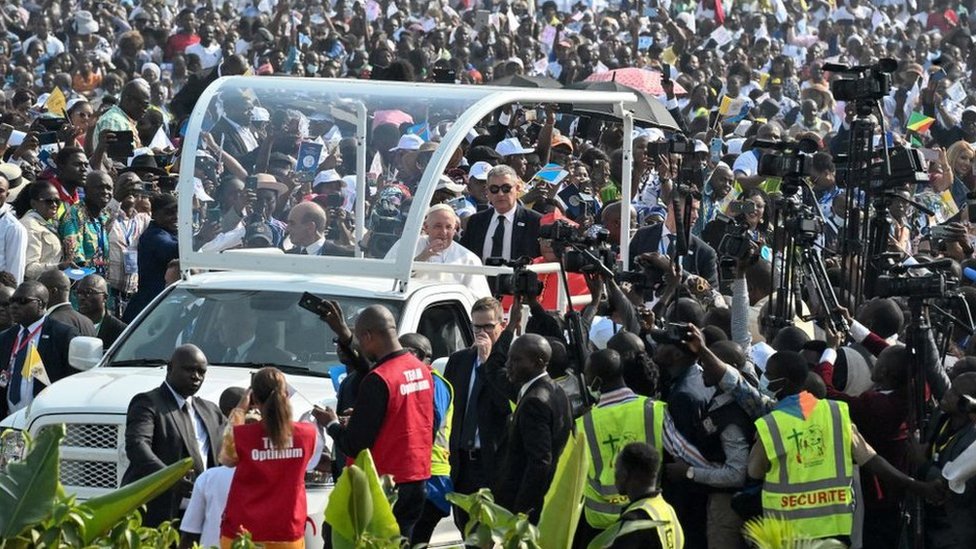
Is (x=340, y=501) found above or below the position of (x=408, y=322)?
above

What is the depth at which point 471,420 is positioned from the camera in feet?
32.0

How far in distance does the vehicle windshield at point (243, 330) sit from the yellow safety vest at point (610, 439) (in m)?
2.15

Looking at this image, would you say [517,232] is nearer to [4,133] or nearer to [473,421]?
[473,421]

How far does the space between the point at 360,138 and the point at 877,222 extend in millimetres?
3217

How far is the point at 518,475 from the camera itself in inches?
359

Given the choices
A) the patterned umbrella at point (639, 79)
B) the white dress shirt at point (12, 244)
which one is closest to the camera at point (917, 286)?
the white dress shirt at point (12, 244)

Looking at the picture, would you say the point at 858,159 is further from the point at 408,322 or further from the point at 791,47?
the point at 791,47

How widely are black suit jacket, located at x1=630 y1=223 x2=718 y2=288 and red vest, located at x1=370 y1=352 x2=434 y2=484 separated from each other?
4.34 meters

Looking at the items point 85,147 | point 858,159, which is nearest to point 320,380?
point 858,159

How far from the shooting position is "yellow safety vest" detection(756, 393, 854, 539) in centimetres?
840

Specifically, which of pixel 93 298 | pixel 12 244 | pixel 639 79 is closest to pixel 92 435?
pixel 93 298

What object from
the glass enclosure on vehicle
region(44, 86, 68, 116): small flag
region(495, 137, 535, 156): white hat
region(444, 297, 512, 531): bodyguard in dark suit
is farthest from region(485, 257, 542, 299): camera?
region(44, 86, 68, 116): small flag

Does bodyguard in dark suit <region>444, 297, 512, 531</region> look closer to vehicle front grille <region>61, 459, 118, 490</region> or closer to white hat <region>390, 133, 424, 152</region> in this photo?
white hat <region>390, 133, 424, 152</region>

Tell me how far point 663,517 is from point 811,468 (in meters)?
1.55
